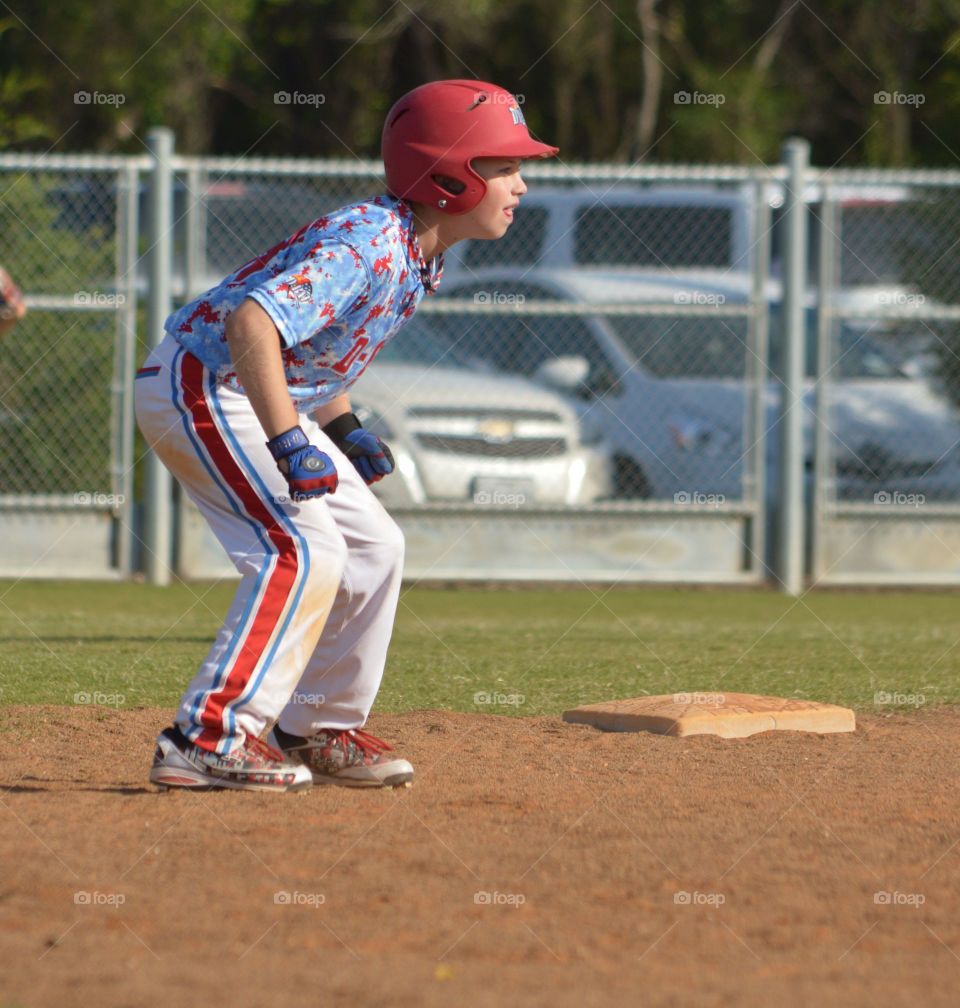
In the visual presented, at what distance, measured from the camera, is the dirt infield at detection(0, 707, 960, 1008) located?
118 inches

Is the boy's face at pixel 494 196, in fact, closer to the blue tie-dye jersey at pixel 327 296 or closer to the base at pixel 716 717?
the blue tie-dye jersey at pixel 327 296

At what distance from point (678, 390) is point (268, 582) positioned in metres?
7.35

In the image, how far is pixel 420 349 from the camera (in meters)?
11.5

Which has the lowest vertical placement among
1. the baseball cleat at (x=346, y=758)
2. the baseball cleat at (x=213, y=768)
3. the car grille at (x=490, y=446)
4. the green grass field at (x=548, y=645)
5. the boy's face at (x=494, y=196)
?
the green grass field at (x=548, y=645)

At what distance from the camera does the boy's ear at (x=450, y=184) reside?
460 centimetres

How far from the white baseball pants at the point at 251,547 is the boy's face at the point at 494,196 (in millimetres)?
691

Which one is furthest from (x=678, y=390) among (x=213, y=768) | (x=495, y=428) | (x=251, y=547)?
(x=213, y=768)

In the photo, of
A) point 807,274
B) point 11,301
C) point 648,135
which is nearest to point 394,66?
point 648,135

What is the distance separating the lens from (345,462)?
4879 mm

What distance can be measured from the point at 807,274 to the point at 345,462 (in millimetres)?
8001

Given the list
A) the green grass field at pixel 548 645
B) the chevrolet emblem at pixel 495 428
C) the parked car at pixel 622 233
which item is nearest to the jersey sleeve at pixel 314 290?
the green grass field at pixel 548 645

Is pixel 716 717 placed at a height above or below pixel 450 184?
below

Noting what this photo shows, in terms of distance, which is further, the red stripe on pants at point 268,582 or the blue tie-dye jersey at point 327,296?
the red stripe on pants at point 268,582

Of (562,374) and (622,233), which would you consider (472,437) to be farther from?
(622,233)
